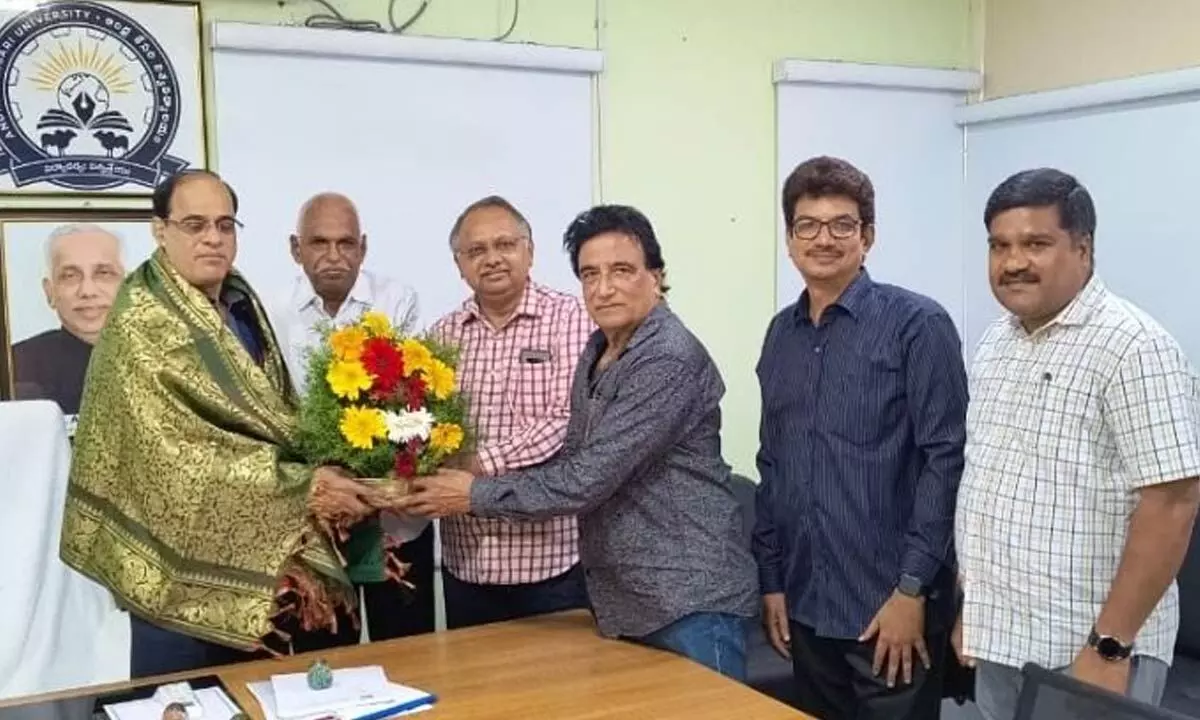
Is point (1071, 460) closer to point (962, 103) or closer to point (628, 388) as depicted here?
point (628, 388)

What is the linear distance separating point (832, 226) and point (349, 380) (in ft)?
3.24

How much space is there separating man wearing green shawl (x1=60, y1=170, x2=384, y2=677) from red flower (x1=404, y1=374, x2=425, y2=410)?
7.5 inches

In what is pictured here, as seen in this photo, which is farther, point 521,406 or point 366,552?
point 521,406

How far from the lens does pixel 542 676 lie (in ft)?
7.13

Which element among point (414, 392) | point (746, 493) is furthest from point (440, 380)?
point (746, 493)

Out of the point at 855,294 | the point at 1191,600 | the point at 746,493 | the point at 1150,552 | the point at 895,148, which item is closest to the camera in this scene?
the point at 1150,552

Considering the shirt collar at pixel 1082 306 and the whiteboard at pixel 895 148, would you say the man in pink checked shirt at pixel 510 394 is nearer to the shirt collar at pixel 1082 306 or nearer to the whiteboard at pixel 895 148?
the shirt collar at pixel 1082 306

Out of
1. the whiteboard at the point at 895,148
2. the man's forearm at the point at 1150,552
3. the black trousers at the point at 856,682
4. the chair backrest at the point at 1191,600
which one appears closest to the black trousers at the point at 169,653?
the black trousers at the point at 856,682

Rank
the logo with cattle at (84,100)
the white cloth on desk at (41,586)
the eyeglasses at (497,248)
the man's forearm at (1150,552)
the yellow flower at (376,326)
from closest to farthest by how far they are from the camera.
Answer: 1. the man's forearm at (1150,552)
2. the yellow flower at (376,326)
3. the eyeglasses at (497,248)
4. the white cloth on desk at (41,586)
5. the logo with cattle at (84,100)

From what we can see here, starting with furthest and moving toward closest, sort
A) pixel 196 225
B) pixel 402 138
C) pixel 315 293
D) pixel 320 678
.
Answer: pixel 402 138 < pixel 315 293 < pixel 196 225 < pixel 320 678

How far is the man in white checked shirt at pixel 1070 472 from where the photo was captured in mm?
1968

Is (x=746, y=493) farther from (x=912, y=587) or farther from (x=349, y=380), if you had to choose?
(x=349, y=380)

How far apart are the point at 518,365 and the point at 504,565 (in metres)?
0.46

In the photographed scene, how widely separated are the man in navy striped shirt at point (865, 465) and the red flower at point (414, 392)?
0.75 m
